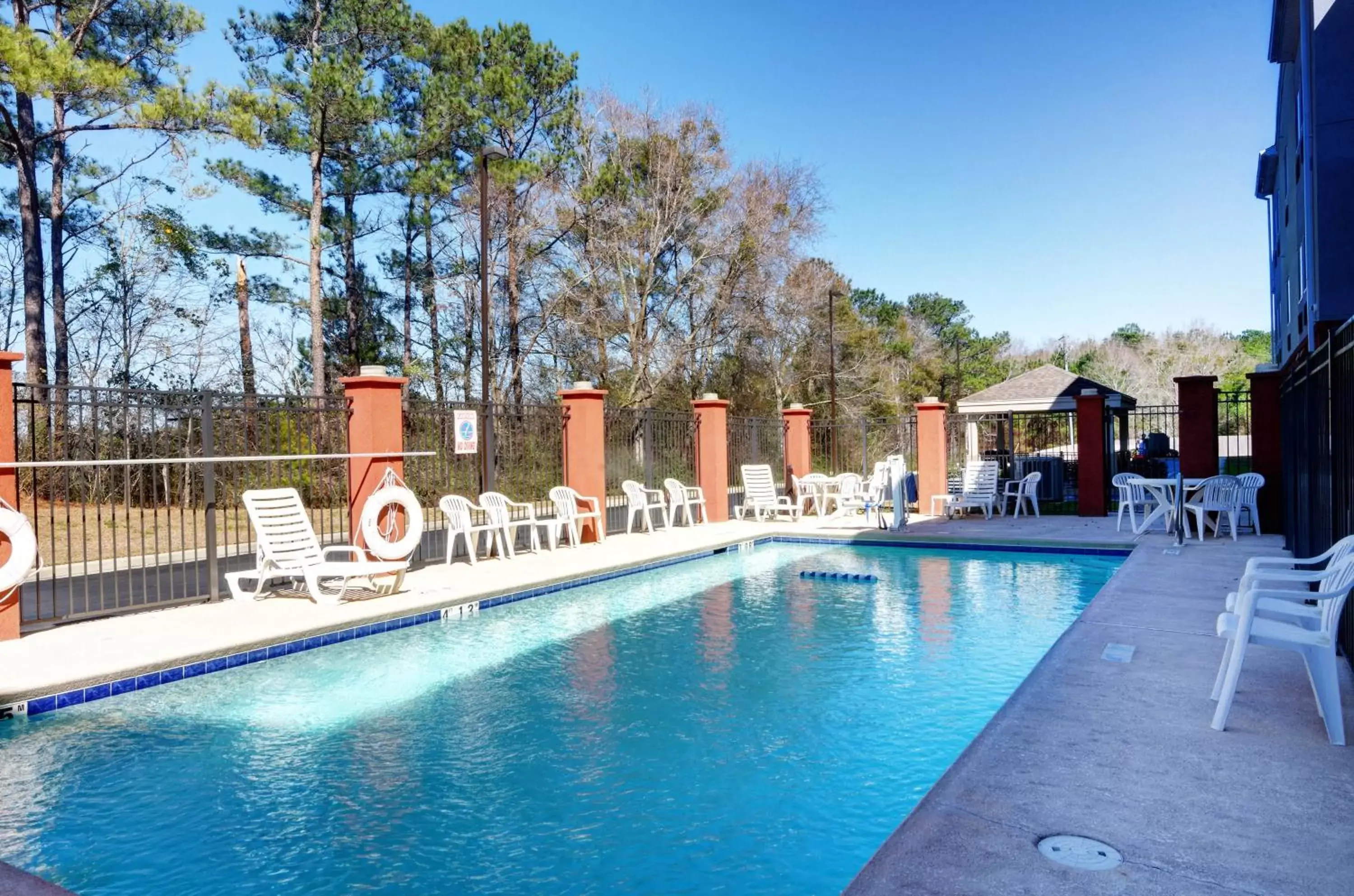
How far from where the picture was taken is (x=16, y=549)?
5.32 m

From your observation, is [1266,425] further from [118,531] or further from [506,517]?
[118,531]

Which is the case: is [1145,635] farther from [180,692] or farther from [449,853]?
[180,692]

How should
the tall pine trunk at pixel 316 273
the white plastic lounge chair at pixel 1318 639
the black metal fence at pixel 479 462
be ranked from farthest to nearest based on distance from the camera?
the tall pine trunk at pixel 316 273 → the black metal fence at pixel 479 462 → the white plastic lounge chair at pixel 1318 639

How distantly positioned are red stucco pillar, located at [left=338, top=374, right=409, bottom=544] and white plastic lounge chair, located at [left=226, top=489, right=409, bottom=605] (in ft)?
2.81

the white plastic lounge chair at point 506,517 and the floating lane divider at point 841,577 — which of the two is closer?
the floating lane divider at point 841,577

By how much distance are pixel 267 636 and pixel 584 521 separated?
558 centimetres

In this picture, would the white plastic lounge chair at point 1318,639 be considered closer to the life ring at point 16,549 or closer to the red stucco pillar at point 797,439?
the life ring at point 16,549

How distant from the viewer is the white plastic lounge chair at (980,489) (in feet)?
42.2

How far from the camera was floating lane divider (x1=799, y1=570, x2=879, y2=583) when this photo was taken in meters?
8.55

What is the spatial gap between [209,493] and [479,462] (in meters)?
3.99

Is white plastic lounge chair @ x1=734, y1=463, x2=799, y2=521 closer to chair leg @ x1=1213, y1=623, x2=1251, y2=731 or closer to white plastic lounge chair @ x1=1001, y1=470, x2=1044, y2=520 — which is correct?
white plastic lounge chair @ x1=1001, y1=470, x2=1044, y2=520

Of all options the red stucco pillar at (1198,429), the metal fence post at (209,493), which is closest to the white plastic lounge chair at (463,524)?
the metal fence post at (209,493)

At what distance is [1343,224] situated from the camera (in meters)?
7.46

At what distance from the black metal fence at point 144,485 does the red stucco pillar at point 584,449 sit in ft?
8.97
